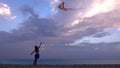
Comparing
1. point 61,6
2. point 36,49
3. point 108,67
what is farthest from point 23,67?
point 61,6

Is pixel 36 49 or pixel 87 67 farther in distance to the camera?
pixel 36 49

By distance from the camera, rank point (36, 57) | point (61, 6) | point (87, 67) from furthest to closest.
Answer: point (61, 6)
point (36, 57)
point (87, 67)

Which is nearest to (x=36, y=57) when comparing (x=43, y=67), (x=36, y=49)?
(x=36, y=49)

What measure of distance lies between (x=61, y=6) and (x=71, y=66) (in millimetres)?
9437

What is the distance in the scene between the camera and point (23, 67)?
2259cm

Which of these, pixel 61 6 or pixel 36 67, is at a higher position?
pixel 61 6

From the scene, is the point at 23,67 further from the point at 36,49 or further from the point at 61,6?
the point at 61,6

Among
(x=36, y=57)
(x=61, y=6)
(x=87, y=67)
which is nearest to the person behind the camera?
(x=87, y=67)

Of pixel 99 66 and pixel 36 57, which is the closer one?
pixel 99 66

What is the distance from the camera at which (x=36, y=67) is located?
22.5m

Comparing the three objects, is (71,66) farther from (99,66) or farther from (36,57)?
(36,57)

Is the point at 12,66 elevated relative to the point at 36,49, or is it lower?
lower

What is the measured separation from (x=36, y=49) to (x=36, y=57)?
0.77 meters

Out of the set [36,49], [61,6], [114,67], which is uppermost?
[61,6]
